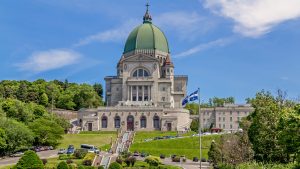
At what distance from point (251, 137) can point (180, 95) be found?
236ft

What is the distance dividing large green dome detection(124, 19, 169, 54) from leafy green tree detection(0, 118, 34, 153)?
5756 cm

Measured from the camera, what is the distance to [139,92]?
402 ft

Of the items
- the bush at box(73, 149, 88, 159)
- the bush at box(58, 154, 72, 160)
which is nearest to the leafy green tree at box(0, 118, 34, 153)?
the bush at box(58, 154, 72, 160)

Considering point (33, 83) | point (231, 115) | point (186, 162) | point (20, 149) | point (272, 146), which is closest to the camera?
point (272, 146)

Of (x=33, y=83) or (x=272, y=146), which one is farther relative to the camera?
(x=33, y=83)

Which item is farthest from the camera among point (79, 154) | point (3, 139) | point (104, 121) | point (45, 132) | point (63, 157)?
point (104, 121)

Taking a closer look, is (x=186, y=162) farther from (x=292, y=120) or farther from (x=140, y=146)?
(x=292, y=120)

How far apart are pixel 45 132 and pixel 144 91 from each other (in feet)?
138

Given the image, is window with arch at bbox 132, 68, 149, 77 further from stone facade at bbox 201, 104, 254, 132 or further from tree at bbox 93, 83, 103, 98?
tree at bbox 93, 83, 103, 98

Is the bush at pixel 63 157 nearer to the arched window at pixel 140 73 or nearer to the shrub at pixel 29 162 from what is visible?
the shrub at pixel 29 162

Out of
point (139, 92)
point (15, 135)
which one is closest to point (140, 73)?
point (139, 92)

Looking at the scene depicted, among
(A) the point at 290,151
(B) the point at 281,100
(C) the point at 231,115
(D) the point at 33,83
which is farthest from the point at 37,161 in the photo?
(D) the point at 33,83

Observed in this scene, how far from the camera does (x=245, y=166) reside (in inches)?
1686

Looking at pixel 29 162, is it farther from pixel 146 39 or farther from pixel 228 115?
pixel 146 39
